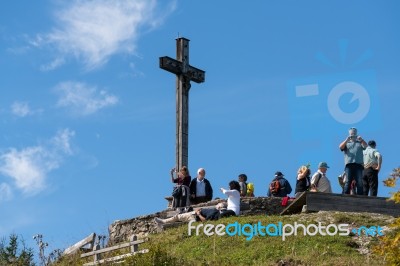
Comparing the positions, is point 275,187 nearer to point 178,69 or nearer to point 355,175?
point 355,175

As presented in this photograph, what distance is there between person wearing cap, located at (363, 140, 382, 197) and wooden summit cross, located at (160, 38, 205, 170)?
6.60 m

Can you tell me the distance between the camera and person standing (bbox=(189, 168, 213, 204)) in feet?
101

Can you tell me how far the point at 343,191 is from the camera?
96.7 feet

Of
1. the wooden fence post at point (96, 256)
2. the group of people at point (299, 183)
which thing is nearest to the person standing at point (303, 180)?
the group of people at point (299, 183)

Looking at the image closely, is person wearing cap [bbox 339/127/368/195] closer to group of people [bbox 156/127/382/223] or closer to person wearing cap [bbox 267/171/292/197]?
group of people [bbox 156/127/382/223]

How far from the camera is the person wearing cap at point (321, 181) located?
1160 inches

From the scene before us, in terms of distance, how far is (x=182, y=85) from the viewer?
112 feet

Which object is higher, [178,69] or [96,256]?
[178,69]

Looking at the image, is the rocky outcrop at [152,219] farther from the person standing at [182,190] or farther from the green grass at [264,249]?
the green grass at [264,249]

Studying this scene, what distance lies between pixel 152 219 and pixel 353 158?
610 cm

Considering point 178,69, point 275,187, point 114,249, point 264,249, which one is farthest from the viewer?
point 178,69

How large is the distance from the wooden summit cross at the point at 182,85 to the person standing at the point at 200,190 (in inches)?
111

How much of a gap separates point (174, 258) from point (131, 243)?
64.2 inches

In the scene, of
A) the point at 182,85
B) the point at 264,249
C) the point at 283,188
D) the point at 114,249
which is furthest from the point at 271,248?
the point at 182,85
